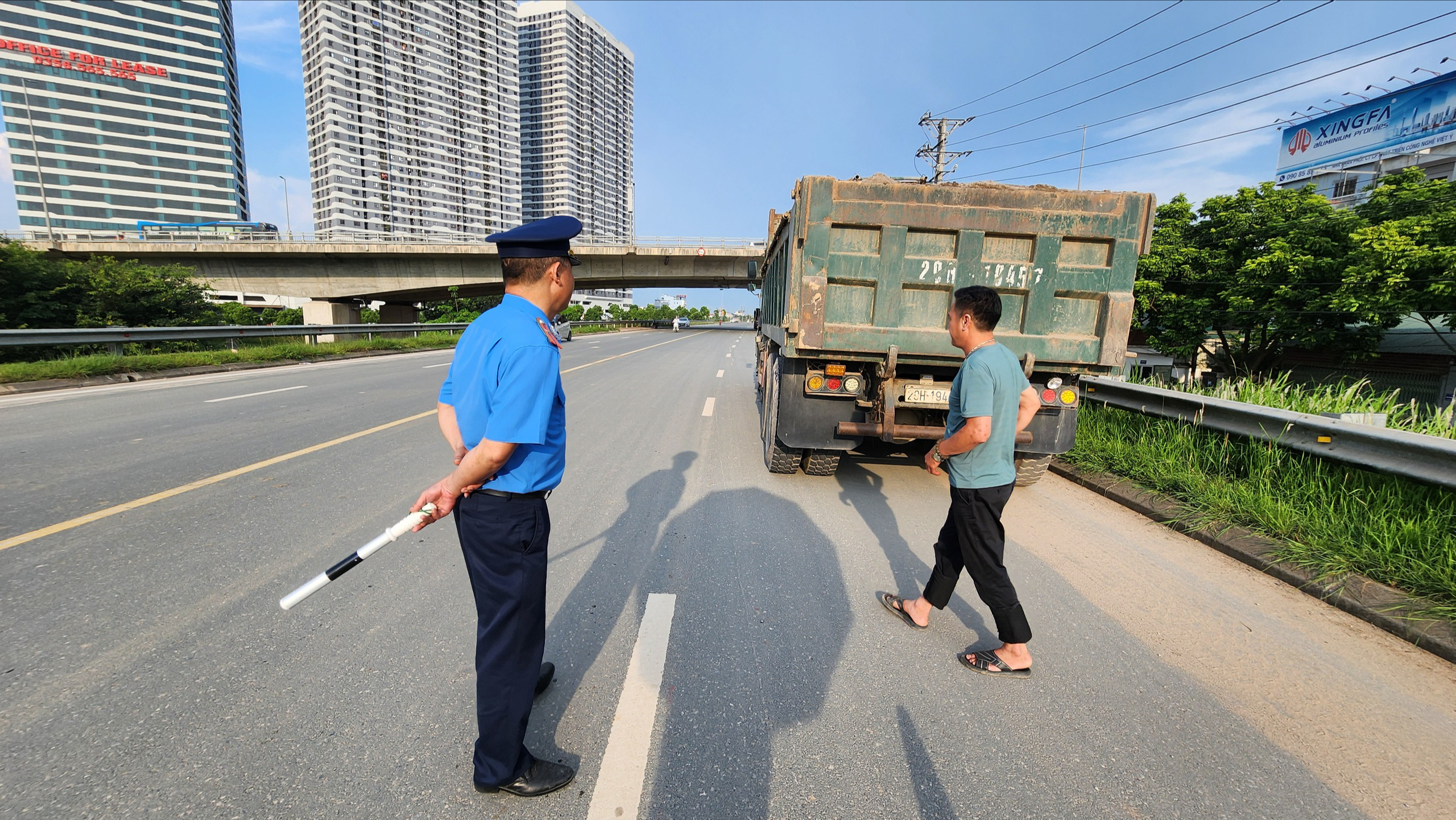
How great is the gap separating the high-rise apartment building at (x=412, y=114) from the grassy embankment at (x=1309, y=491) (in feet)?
428

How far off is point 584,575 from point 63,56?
13881 centimetres

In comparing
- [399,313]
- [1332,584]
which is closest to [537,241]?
[1332,584]

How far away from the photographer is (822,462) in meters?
5.59

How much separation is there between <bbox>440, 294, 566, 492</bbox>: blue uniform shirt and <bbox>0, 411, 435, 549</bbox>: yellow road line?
400 cm

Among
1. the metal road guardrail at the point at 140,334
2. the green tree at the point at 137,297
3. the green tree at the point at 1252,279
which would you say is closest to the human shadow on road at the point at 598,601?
the metal road guardrail at the point at 140,334

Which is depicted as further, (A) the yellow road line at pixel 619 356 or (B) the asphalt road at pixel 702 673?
(A) the yellow road line at pixel 619 356

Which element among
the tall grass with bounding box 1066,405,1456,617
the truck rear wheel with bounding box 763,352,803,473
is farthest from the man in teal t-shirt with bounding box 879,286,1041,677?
the truck rear wheel with bounding box 763,352,803,473

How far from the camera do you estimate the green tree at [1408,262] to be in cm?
1291

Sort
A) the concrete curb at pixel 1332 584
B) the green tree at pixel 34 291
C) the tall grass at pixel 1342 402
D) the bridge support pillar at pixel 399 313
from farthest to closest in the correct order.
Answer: the bridge support pillar at pixel 399 313 → the green tree at pixel 34 291 → the tall grass at pixel 1342 402 → the concrete curb at pixel 1332 584

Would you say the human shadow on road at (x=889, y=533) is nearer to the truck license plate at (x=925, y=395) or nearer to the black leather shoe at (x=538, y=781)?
the truck license plate at (x=925, y=395)

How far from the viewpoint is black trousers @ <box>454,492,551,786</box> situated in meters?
1.83

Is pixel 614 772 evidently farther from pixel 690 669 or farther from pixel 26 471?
pixel 26 471

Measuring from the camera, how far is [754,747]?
2.12 m

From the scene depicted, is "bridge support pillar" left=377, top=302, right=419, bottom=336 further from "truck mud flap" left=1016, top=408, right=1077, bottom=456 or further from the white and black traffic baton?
the white and black traffic baton
